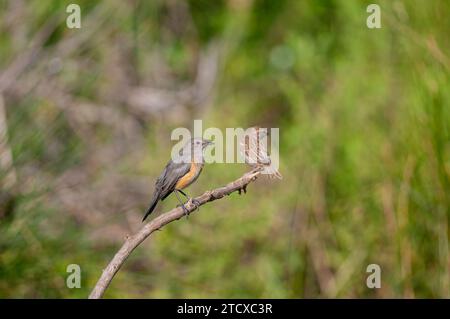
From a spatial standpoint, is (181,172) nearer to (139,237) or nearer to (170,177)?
(170,177)

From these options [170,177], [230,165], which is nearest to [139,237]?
[170,177]

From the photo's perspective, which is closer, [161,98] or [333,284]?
[333,284]

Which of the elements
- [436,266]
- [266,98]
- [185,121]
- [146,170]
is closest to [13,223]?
[146,170]

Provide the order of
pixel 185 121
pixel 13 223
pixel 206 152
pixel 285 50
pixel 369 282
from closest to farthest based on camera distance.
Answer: pixel 206 152 → pixel 13 223 → pixel 369 282 → pixel 185 121 → pixel 285 50

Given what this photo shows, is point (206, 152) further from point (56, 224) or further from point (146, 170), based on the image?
point (146, 170)

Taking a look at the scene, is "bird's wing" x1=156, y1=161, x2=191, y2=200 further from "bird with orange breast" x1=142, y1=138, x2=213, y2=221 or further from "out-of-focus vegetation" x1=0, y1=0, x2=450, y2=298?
"out-of-focus vegetation" x1=0, y1=0, x2=450, y2=298

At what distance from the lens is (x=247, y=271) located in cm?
531

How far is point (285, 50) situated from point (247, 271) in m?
2.07

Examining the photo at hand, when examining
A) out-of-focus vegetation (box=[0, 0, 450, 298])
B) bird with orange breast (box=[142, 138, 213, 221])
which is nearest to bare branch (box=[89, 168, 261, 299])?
bird with orange breast (box=[142, 138, 213, 221])

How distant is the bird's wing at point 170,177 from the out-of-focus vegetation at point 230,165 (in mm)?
1575

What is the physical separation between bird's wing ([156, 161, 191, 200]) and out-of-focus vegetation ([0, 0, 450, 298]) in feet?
5.17

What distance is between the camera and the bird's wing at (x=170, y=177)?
8.36 ft

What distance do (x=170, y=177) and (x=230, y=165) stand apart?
2.62 metres

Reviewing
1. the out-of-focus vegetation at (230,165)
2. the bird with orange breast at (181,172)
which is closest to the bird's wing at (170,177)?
the bird with orange breast at (181,172)
